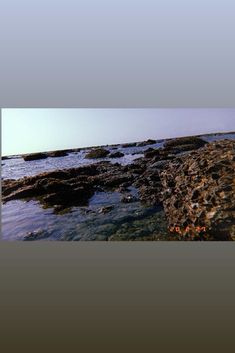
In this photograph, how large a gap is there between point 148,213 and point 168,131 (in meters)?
0.90

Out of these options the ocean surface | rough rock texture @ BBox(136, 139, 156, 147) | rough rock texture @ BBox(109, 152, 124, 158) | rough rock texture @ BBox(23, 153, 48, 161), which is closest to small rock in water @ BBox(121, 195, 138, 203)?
the ocean surface

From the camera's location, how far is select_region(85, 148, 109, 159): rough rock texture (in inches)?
210

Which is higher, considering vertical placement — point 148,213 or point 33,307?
point 148,213

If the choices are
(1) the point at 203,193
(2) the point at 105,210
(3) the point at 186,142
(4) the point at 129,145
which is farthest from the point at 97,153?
(1) the point at 203,193

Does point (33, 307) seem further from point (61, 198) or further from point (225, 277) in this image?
point (225, 277)

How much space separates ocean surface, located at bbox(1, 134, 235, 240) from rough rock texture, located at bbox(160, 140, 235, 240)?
0.15 meters

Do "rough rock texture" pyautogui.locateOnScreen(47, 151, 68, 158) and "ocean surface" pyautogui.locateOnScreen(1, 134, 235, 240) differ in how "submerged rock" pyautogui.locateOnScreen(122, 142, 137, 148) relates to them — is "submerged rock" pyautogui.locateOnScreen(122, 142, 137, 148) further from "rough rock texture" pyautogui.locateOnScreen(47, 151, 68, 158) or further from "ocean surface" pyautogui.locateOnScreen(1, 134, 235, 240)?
"rough rock texture" pyautogui.locateOnScreen(47, 151, 68, 158)

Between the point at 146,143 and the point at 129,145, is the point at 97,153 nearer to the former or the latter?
the point at 129,145

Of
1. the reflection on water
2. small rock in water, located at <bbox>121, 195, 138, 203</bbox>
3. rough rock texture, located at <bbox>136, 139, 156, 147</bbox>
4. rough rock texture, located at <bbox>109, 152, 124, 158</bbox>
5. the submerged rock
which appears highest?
rough rock texture, located at <bbox>136, 139, 156, 147</bbox>

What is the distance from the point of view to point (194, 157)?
5.30 metres

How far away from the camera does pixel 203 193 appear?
5.11 meters

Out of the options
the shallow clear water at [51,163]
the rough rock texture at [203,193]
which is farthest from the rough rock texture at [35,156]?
the rough rock texture at [203,193]
